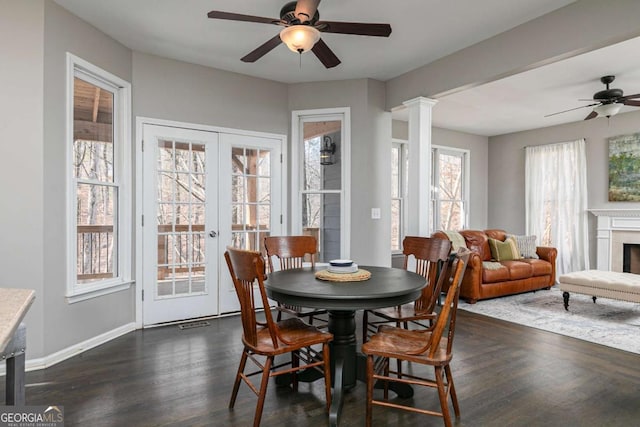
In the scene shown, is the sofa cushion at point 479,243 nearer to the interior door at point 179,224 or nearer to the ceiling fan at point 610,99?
the ceiling fan at point 610,99

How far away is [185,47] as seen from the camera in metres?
3.74

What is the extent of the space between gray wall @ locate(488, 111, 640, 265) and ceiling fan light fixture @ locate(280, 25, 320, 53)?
566 centimetres

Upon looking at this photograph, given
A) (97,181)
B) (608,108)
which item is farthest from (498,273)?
(97,181)

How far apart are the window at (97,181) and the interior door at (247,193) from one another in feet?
3.28

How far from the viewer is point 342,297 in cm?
196

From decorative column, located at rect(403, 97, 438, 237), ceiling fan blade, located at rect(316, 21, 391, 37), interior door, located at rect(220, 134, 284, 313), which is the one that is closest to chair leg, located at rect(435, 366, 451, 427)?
ceiling fan blade, located at rect(316, 21, 391, 37)

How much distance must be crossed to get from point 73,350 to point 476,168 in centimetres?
724

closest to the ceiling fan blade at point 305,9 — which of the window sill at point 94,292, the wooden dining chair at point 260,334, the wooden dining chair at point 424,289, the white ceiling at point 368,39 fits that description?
the white ceiling at point 368,39

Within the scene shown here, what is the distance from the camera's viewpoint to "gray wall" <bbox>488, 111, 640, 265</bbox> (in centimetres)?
609

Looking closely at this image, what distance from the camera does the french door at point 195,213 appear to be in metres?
3.92

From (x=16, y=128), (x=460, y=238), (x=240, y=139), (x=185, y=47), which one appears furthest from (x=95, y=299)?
(x=460, y=238)

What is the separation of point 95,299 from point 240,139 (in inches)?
86.9

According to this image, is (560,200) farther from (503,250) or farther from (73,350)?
(73,350)

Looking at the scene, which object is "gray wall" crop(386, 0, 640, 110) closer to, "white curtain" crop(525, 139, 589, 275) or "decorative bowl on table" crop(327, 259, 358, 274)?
"decorative bowl on table" crop(327, 259, 358, 274)
